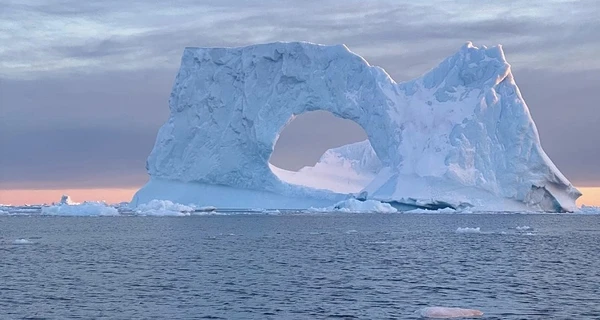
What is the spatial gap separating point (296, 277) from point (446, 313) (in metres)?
5.88

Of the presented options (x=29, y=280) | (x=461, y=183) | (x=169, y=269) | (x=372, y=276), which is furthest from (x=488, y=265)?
(x=461, y=183)

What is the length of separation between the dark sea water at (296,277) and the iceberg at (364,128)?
11.2 meters

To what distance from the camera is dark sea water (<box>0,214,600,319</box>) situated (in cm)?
1385

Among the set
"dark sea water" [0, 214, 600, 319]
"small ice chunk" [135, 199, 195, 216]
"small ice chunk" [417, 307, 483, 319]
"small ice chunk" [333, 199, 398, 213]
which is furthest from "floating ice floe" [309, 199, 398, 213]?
"small ice chunk" [417, 307, 483, 319]

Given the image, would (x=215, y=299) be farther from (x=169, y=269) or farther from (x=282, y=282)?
(x=169, y=269)

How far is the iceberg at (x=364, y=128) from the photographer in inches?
1658

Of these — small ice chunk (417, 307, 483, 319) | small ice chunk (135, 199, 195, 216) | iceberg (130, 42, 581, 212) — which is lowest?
small ice chunk (417, 307, 483, 319)

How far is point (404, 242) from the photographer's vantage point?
28.1 meters

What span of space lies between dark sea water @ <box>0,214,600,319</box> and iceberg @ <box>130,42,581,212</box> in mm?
11193

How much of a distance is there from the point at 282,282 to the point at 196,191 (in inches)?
1150

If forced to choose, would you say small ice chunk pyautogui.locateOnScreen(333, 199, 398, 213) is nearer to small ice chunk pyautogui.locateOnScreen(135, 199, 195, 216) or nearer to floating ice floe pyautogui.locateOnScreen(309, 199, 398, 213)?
floating ice floe pyautogui.locateOnScreen(309, 199, 398, 213)

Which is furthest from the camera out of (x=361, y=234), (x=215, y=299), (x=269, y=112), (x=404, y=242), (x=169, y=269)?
(x=269, y=112)

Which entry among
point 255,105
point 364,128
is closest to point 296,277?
point 255,105

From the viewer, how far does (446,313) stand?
41.9 feet
